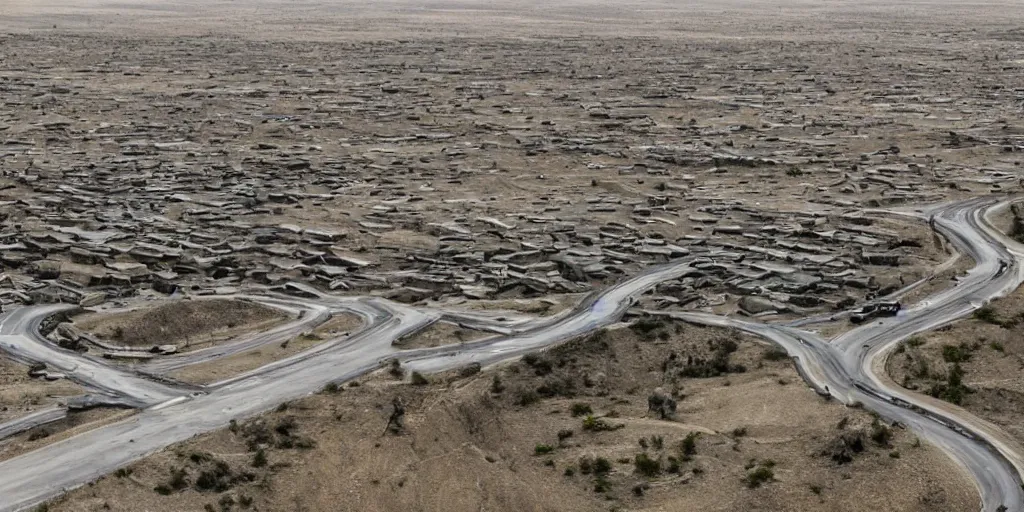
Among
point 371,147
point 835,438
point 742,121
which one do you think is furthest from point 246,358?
point 742,121

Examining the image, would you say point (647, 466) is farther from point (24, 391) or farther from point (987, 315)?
point (24, 391)

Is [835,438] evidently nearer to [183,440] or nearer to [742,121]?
[183,440]

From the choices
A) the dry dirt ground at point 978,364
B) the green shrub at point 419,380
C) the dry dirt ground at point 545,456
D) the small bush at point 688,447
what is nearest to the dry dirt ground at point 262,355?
the dry dirt ground at point 545,456

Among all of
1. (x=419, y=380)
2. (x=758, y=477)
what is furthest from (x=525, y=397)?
(x=758, y=477)

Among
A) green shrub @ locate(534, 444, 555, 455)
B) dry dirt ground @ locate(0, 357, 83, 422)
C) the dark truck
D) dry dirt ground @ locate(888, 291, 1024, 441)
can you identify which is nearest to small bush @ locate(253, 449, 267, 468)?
green shrub @ locate(534, 444, 555, 455)

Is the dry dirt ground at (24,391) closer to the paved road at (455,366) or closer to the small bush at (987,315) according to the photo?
the paved road at (455,366)

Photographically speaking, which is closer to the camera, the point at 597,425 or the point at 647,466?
the point at 647,466
